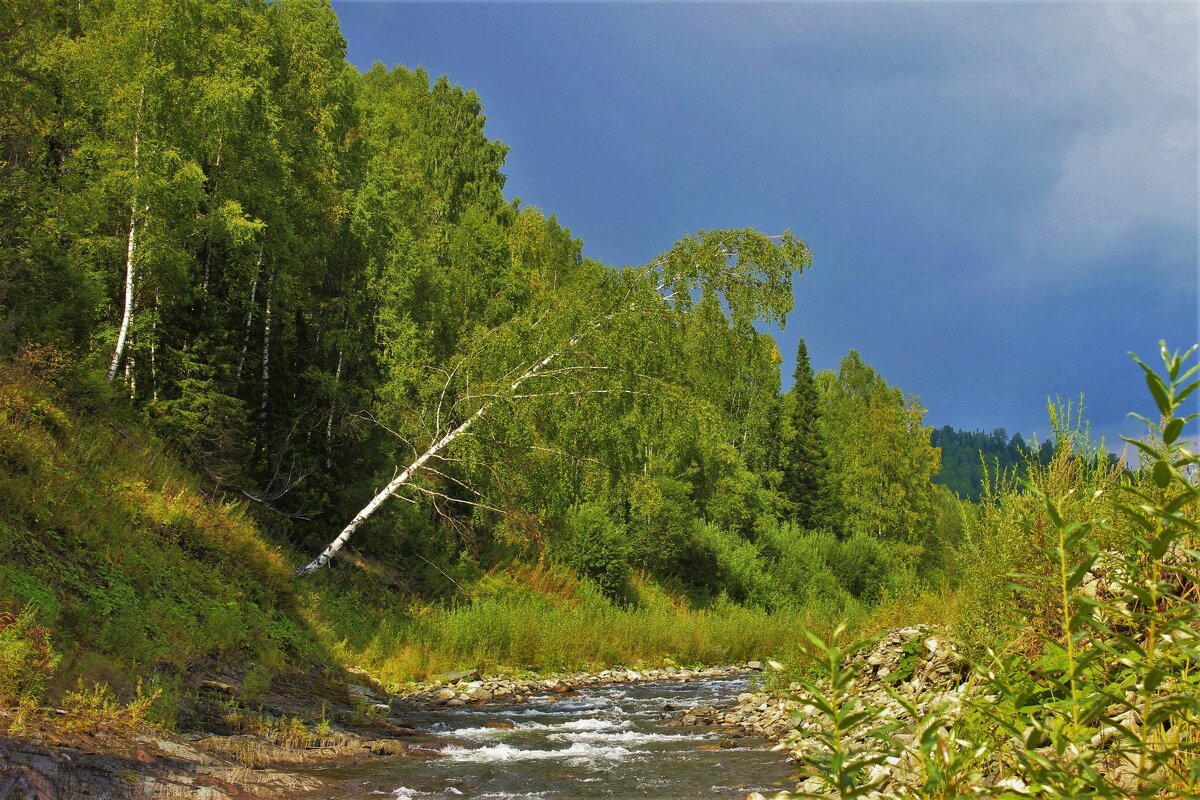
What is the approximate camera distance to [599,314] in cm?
1585

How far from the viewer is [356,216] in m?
23.0

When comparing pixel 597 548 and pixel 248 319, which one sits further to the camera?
pixel 597 548

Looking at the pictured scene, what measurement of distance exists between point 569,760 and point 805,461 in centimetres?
4467

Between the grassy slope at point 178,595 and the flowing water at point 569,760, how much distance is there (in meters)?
2.42

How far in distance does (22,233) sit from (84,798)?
1212 cm

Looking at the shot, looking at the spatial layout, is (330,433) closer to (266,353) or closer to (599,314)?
(266,353)

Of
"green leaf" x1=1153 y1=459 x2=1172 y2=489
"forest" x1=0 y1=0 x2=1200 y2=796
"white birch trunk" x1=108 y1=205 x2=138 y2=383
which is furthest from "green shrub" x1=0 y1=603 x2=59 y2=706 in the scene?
"white birch trunk" x1=108 y1=205 x2=138 y2=383

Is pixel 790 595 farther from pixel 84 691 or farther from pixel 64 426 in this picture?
pixel 84 691

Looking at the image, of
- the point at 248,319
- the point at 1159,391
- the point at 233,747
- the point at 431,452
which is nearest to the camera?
the point at 1159,391

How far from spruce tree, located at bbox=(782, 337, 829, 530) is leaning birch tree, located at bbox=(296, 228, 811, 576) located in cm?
3578

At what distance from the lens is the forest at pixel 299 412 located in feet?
31.2

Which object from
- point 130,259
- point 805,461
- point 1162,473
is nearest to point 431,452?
point 130,259

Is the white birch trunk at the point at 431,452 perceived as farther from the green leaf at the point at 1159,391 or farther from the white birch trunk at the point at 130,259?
the green leaf at the point at 1159,391

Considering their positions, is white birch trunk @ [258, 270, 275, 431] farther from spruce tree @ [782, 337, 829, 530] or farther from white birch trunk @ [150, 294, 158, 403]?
spruce tree @ [782, 337, 829, 530]
